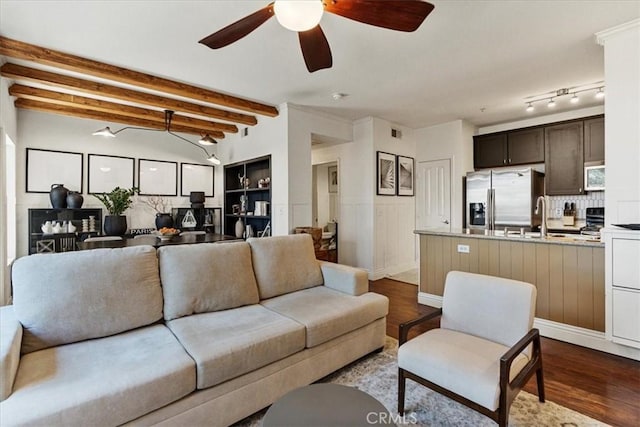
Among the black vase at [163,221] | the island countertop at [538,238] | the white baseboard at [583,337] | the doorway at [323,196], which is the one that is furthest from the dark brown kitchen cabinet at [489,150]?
the black vase at [163,221]

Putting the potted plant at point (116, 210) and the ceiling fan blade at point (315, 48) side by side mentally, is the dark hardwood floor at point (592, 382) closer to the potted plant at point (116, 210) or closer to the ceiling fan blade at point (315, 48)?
the ceiling fan blade at point (315, 48)

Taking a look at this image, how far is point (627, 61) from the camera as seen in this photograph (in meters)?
2.46

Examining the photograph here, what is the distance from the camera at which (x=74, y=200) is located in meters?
4.58

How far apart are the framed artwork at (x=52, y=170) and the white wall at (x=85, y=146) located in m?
0.07

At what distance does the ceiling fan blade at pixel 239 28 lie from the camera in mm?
1796

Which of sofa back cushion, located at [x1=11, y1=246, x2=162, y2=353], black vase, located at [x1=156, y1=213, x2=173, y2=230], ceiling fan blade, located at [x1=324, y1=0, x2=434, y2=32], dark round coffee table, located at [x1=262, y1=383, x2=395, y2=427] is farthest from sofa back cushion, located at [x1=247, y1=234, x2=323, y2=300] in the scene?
black vase, located at [x1=156, y1=213, x2=173, y2=230]

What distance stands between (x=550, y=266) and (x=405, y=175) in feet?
10.2

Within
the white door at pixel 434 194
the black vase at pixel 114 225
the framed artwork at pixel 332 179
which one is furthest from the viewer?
the framed artwork at pixel 332 179

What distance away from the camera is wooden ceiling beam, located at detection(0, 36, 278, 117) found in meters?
2.62

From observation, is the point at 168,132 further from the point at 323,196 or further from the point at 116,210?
the point at 323,196

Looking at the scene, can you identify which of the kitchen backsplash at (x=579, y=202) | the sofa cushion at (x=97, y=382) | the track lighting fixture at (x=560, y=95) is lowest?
the sofa cushion at (x=97, y=382)

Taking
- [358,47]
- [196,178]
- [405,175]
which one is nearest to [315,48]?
[358,47]

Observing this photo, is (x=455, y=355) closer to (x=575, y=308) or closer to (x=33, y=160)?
(x=575, y=308)

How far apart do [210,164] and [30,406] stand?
564 cm
